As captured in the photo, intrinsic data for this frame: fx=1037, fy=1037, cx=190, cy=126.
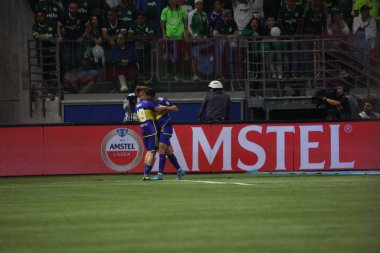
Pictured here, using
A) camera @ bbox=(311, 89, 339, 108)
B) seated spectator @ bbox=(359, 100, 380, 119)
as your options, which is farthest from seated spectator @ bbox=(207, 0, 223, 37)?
seated spectator @ bbox=(359, 100, 380, 119)

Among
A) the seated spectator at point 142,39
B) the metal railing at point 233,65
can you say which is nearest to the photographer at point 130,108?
the metal railing at point 233,65

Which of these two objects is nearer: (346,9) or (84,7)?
(84,7)

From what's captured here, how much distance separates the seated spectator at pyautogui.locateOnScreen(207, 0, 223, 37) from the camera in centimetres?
2847

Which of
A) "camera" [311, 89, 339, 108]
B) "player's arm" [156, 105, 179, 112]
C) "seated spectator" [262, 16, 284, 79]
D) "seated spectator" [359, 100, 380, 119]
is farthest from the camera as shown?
"seated spectator" [262, 16, 284, 79]

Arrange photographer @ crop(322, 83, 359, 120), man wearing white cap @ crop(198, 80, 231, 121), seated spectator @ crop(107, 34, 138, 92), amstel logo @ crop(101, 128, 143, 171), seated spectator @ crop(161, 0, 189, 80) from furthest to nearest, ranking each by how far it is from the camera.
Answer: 1. seated spectator @ crop(107, 34, 138, 92)
2. seated spectator @ crop(161, 0, 189, 80)
3. photographer @ crop(322, 83, 359, 120)
4. man wearing white cap @ crop(198, 80, 231, 121)
5. amstel logo @ crop(101, 128, 143, 171)

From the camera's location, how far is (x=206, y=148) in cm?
2520

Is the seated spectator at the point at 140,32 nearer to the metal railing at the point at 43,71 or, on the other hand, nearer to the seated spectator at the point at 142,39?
the seated spectator at the point at 142,39

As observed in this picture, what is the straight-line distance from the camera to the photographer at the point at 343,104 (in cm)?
2633

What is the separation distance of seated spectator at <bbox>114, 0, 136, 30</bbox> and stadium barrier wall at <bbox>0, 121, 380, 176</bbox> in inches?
167

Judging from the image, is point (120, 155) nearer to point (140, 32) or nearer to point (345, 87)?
point (140, 32)

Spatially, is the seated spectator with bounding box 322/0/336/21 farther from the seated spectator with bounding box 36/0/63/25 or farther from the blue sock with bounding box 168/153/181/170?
the blue sock with bounding box 168/153/181/170

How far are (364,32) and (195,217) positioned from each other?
645 inches

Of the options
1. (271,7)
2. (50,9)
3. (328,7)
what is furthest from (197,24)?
(50,9)

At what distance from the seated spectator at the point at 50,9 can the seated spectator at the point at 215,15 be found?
4132 millimetres
